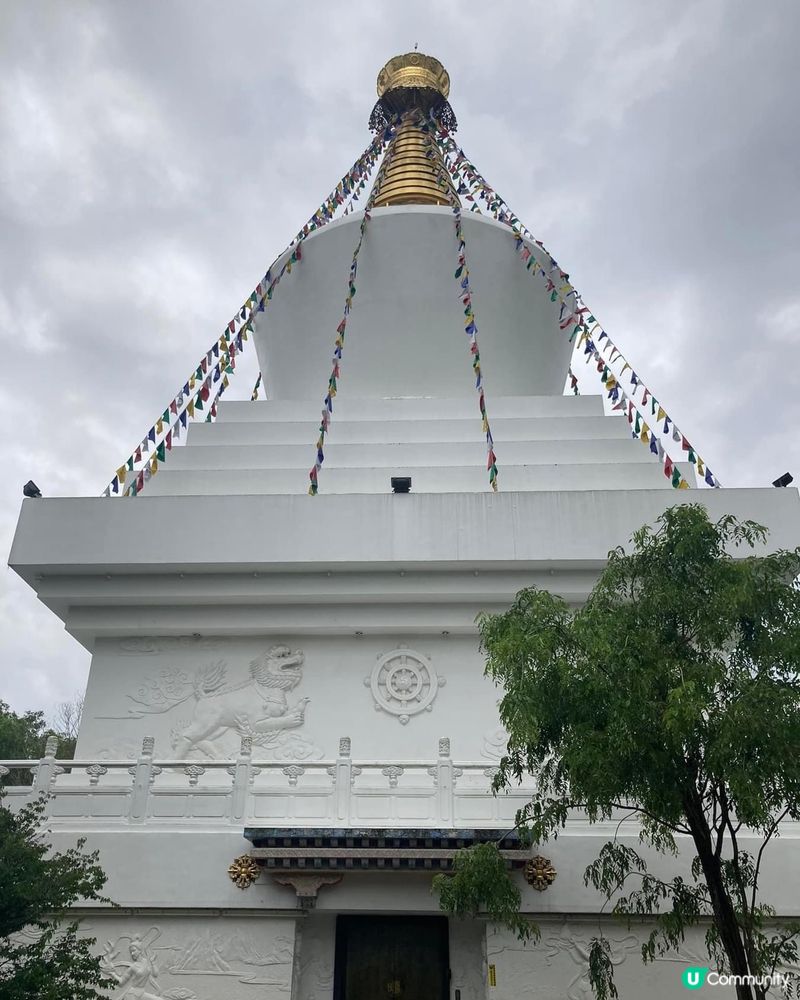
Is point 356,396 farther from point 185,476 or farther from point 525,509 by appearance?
point 525,509

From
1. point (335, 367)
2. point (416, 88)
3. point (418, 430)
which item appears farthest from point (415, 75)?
point (418, 430)

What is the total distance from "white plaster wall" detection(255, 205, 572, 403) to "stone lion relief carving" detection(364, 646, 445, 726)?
4929 millimetres

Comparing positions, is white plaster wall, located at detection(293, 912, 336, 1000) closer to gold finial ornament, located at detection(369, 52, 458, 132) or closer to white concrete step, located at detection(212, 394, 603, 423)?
white concrete step, located at detection(212, 394, 603, 423)

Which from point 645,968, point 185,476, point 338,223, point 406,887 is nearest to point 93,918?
point 406,887

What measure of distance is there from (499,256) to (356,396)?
340 cm

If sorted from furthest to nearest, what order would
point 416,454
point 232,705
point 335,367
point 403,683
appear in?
point 335,367 < point 416,454 < point 403,683 < point 232,705

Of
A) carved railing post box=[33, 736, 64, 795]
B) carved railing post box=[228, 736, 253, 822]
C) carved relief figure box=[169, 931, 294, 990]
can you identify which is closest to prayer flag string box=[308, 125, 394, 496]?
carved railing post box=[228, 736, 253, 822]

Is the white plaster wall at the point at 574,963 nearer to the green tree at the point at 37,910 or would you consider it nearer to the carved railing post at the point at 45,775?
the green tree at the point at 37,910

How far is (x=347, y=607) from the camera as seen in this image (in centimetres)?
1001

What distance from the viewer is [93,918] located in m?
7.26

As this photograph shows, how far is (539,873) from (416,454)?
574 cm

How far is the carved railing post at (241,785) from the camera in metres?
7.71

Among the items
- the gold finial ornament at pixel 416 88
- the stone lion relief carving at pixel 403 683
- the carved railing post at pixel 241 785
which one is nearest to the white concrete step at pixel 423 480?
the stone lion relief carving at pixel 403 683

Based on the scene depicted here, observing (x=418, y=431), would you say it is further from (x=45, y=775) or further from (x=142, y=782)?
(x=45, y=775)
